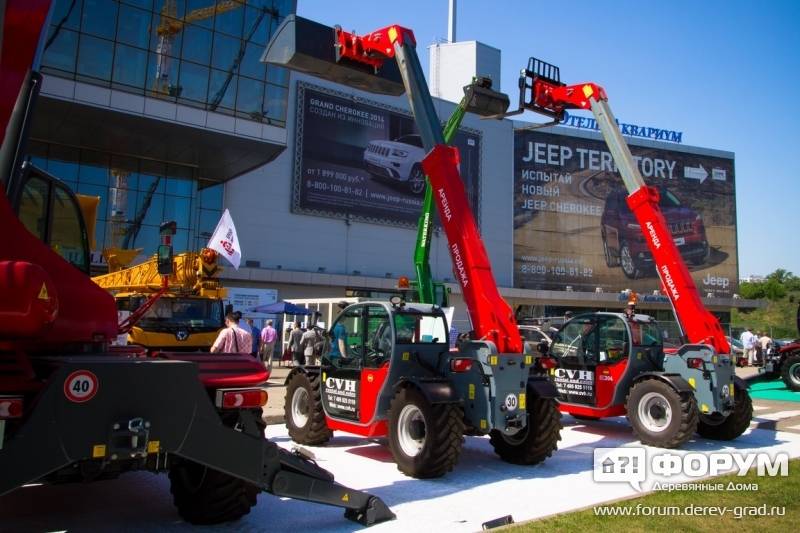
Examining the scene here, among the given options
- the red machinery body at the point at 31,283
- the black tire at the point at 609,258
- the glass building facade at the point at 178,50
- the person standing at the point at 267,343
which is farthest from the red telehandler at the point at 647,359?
the black tire at the point at 609,258

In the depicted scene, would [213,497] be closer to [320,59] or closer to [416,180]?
[320,59]

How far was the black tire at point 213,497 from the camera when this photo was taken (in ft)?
16.6

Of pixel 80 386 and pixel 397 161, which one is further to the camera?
pixel 397 161

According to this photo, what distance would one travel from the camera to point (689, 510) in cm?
579

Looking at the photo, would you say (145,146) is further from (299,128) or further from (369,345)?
(369,345)

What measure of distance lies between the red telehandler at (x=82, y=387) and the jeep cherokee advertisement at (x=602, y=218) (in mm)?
41519

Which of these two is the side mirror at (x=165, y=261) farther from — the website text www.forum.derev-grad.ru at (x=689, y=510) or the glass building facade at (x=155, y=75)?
the glass building facade at (x=155, y=75)

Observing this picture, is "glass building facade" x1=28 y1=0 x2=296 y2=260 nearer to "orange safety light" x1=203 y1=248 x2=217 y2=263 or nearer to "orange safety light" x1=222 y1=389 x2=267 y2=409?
"orange safety light" x1=203 y1=248 x2=217 y2=263

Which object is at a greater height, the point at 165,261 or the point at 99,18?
the point at 99,18

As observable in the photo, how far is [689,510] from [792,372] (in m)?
14.5

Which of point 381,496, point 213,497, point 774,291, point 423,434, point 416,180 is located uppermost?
point 416,180

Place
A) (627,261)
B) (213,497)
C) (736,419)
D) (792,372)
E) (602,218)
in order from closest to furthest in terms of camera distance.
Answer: (213,497) → (736,419) → (792,372) → (602,218) → (627,261)

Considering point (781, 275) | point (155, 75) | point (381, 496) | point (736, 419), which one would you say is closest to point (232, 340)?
point (381, 496)

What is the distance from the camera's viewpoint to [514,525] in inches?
205
